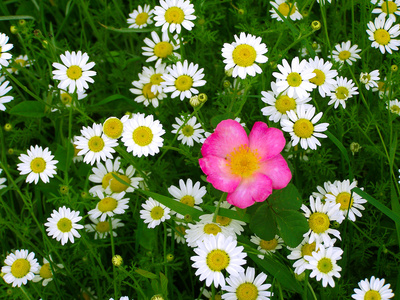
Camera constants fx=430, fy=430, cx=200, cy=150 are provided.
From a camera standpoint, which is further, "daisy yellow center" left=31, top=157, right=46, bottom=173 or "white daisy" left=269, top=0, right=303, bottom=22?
"white daisy" left=269, top=0, right=303, bottom=22

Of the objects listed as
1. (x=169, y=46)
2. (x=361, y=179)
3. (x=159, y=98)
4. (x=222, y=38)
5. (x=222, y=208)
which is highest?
(x=222, y=38)

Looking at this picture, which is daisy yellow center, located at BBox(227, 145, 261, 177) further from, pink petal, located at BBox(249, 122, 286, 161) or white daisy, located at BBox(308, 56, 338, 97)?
white daisy, located at BBox(308, 56, 338, 97)

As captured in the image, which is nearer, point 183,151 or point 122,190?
point 183,151

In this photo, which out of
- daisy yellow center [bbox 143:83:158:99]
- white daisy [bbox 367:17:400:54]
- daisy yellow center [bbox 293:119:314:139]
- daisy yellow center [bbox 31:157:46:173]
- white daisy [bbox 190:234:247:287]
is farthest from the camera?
daisy yellow center [bbox 143:83:158:99]

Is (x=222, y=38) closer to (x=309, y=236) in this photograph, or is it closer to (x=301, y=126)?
(x=301, y=126)

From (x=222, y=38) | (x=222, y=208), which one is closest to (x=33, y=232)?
(x=222, y=208)

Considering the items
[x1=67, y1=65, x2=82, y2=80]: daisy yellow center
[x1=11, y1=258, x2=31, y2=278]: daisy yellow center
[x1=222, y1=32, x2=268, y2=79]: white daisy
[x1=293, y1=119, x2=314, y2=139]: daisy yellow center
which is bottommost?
[x1=11, y1=258, x2=31, y2=278]: daisy yellow center

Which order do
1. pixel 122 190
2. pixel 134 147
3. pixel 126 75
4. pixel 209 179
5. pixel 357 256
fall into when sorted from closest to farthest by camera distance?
pixel 209 179 → pixel 134 147 → pixel 357 256 → pixel 122 190 → pixel 126 75

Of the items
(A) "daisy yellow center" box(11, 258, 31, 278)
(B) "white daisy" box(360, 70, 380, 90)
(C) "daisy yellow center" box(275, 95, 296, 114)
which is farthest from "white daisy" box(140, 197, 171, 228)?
(B) "white daisy" box(360, 70, 380, 90)
